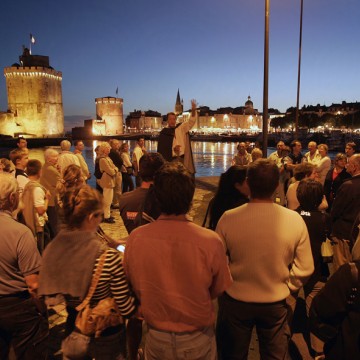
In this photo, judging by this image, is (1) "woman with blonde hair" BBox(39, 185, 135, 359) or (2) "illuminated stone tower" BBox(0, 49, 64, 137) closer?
(1) "woman with blonde hair" BBox(39, 185, 135, 359)

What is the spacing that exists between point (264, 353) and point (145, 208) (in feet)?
4.98

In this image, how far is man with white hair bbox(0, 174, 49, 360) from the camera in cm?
247

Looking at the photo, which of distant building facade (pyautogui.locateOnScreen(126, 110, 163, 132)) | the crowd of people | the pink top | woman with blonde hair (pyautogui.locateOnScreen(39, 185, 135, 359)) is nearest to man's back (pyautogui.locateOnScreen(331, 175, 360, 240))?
the crowd of people

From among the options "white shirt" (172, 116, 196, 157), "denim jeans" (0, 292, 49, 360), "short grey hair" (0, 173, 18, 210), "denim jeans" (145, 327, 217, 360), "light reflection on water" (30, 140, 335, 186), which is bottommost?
"light reflection on water" (30, 140, 335, 186)

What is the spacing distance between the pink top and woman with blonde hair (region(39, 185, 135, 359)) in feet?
0.59

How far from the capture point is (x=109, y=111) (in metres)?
82.8

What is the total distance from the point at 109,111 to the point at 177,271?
84220mm

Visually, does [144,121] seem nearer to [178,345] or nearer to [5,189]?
[5,189]

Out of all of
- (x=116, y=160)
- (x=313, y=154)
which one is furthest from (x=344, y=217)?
(x=116, y=160)

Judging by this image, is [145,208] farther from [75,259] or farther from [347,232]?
[347,232]

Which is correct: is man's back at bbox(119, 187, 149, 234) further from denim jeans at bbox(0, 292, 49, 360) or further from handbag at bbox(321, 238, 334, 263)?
handbag at bbox(321, 238, 334, 263)

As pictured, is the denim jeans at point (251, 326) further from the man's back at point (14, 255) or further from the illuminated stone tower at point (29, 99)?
the illuminated stone tower at point (29, 99)

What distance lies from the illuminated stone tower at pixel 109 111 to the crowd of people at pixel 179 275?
82.1 meters

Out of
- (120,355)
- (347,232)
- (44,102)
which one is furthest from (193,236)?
(44,102)
